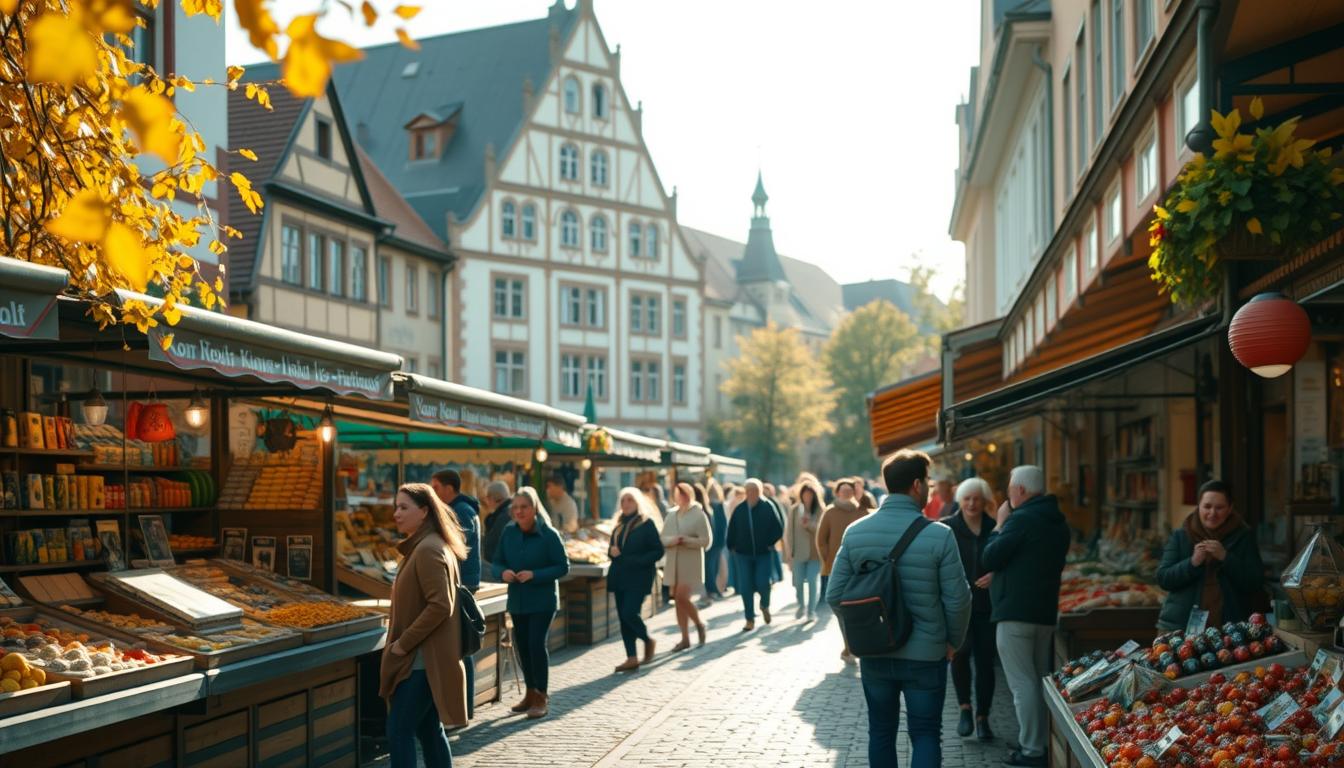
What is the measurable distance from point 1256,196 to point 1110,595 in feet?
14.3

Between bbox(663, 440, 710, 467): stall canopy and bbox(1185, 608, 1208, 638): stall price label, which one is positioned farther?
bbox(663, 440, 710, 467): stall canopy

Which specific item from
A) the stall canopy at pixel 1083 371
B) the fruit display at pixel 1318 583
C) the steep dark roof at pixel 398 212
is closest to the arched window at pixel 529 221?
the steep dark roof at pixel 398 212

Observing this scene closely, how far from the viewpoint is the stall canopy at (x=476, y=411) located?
37.0 feet

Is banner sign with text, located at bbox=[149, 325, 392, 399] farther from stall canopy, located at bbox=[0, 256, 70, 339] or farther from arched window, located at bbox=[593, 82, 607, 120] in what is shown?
arched window, located at bbox=[593, 82, 607, 120]

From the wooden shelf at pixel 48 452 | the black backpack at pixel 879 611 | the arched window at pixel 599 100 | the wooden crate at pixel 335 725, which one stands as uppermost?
the arched window at pixel 599 100

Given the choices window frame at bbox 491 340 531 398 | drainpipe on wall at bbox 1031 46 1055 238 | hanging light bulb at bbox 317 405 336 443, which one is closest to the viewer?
hanging light bulb at bbox 317 405 336 443

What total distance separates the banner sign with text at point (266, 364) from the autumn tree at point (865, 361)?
7220cm

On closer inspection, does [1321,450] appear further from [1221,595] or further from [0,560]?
[0,560]

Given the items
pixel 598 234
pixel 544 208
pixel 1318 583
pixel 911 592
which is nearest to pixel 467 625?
pixel 911 592

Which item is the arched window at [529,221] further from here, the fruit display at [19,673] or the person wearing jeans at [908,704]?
the fruit display at [19,673]

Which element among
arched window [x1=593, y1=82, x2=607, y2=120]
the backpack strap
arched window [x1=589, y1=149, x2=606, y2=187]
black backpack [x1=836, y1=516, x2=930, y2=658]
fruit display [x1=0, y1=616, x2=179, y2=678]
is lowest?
fruit display [x1=0, y1=616, x2=179, y2=678]

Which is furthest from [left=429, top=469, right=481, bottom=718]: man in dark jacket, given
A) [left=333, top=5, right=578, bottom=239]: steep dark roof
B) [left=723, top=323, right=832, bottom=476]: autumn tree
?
[left=723, top=323, right=832, bottom=476]: autumn tree

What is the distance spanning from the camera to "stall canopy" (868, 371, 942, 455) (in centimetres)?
2327

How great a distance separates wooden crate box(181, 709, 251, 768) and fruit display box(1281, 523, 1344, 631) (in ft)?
17.5
